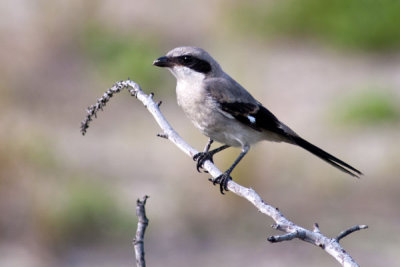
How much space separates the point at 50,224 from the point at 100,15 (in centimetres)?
502

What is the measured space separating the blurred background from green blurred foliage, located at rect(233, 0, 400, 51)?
0.07 ft

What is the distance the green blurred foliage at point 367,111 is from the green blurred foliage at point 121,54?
237 cm

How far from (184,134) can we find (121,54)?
2.41 m

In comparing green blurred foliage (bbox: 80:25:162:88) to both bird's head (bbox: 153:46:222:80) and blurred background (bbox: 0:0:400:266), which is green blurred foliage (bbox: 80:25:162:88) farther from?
bird's head (bbox: 153:46:222:80)

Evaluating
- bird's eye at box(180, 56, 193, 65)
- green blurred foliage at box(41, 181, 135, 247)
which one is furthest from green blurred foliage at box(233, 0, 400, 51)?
bird's eye at box(180, 56, 193, 65)

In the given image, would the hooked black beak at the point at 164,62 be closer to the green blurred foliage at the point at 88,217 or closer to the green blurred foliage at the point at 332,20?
the green blurred foliage at the point at 88,217

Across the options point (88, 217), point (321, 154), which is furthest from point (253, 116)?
point (88, 217)

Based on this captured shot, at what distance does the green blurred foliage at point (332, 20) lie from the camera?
11227 mm

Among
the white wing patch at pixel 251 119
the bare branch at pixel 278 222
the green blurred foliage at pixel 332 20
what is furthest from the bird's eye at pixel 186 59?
the green blurred foliage at pixel 332 20

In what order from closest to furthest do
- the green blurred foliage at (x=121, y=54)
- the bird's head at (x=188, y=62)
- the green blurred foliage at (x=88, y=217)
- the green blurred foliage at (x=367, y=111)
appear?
1. the bird's head at (x=188, y=62)
2. the green blurred foliage at (x=88, y=217)
3. the green blurred foliage at (x=367, y=111)
4. the green blurred foliage at (x=121, y=54)

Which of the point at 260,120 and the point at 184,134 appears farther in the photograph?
the point at 184,134

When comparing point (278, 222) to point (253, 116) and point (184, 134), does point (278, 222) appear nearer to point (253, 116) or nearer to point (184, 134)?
point (253, 116)

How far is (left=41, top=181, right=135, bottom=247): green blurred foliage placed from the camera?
23.6 feet

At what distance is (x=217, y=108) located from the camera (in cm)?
486
